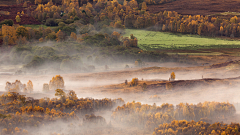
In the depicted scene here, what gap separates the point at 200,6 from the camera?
134875 millimetres

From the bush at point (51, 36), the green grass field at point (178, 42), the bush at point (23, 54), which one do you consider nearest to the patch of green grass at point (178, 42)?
the green grass field at point (178, 42)

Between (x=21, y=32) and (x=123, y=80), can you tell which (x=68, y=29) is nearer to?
(x=21, y=32)

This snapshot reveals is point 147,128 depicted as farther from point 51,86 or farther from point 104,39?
point 104,39

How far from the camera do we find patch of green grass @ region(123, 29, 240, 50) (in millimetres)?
73731

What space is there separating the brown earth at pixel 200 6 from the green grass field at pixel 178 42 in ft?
128

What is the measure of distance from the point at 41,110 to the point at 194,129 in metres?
13.2

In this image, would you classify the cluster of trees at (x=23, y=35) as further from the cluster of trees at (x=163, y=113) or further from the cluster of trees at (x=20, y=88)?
the cluster of trees at (x=163, y=113)

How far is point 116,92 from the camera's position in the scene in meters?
32.8

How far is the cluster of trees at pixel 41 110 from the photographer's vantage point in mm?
20494

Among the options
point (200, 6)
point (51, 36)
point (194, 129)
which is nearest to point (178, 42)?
point (51, 36)

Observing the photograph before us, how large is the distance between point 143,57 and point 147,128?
3751cm

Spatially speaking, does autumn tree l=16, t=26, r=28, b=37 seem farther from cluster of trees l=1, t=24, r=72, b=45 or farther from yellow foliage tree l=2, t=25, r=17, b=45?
yellow foliage tree l=2, t=25, r=17, b=45

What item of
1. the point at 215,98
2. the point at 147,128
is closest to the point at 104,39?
the point at 215,98

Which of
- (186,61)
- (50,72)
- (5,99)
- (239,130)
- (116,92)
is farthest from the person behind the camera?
(186,61)
